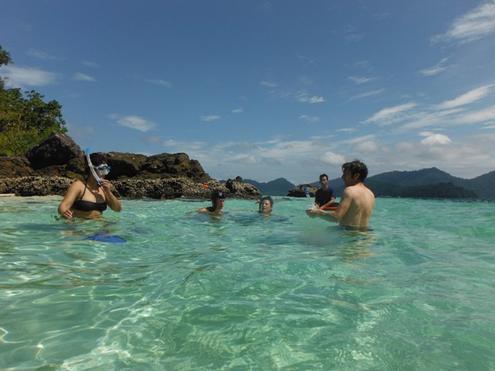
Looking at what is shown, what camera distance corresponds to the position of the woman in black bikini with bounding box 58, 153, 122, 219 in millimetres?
7727

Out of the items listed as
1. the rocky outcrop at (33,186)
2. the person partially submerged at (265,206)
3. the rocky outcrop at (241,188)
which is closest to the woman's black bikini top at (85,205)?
the person partially submerged at (265,206)

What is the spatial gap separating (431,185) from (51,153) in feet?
240

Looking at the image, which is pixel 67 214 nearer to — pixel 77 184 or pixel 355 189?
pixel 77 184

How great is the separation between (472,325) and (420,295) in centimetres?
80

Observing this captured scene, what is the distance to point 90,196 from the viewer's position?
8.04 m

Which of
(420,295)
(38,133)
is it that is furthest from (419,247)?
(38,133)

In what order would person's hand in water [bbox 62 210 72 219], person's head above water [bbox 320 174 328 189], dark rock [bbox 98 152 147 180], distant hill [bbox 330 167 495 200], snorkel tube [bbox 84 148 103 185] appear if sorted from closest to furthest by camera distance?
person's hand in water [bbox 62 210 72 219] → snorkel tube [bbox 84 148 103 185] → person's head above water [bbox 320 174 328 189] → dark rock [bbox 98 152 147 180] → distant hill [bbox 330 167 495 200]

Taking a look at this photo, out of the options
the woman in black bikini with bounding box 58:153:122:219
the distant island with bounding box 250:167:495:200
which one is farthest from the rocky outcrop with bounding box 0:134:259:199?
the woman in black bikini with bounding box 58:153:122:219

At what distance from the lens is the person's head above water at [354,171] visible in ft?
22.2

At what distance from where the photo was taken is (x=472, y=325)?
10.2ft

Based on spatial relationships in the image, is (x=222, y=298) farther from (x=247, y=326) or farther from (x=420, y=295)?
(x=420, y=295)

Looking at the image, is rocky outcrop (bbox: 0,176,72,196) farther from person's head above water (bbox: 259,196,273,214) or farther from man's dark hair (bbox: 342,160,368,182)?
man's dark hair (bbox: 342,160,368,182)

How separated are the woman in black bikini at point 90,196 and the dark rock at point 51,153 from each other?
2469 centimetres

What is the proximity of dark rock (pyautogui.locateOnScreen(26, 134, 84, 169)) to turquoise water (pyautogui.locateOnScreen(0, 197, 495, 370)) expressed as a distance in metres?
26.5
